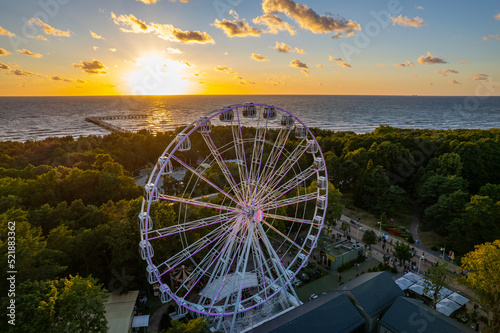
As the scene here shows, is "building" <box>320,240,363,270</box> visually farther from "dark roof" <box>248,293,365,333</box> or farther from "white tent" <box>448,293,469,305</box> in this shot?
"white tent" <box>448,293,469,305</box>

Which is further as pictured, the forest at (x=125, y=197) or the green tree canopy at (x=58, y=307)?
the forest at (x=125, y=197)

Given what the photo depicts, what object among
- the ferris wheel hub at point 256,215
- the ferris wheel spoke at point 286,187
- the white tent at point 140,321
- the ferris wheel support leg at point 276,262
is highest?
the ferris wheel spoke at point 286,187

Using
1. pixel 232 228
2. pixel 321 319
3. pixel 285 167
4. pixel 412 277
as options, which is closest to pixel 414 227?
pixel 412 277

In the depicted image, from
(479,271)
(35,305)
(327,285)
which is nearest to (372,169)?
(327,285)

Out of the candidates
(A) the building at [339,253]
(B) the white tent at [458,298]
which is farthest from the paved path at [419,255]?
(A) the building at [339,253]

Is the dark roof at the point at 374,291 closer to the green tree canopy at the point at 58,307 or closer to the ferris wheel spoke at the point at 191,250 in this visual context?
the ferris wheel spoke at the point at 191,250

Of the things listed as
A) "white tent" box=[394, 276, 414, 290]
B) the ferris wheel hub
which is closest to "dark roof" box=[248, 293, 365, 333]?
the ferris wheel hub

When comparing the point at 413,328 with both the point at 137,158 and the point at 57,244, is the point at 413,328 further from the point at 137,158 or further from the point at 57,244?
the point at 137,158
